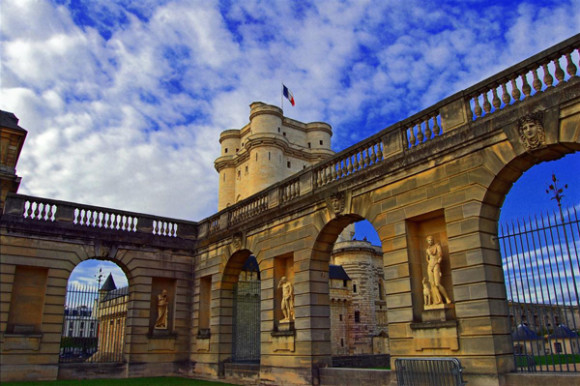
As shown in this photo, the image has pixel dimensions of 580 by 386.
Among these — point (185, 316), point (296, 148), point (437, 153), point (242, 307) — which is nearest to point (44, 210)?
point (185, 316)

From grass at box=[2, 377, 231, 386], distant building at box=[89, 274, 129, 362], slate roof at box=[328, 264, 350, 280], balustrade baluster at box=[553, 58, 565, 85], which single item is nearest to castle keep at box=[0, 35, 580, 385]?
balustrade baluster at box=[553, 58, 565, 85]

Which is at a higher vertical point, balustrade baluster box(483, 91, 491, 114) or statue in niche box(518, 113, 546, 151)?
balustrade baluster box(483, 91, 491, 114)

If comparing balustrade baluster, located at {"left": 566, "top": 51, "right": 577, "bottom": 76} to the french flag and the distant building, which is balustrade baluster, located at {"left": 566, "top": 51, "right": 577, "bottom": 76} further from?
the french flag

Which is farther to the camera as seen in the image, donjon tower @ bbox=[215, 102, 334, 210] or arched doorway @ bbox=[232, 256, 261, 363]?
donjon tower @ bbox=[215, 102, 334, 210]

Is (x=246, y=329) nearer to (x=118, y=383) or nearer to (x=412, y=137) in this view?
(x=118, y=383)

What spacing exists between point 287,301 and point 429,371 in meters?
5.64

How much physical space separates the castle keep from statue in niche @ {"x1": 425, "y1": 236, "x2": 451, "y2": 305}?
1.1 inches

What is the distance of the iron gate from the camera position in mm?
17797

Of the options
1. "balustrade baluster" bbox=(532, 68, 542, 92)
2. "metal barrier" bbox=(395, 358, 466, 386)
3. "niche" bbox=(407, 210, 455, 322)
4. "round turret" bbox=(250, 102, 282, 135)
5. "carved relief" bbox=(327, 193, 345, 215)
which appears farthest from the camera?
"round turret" bbox=(250, 102, 282, 135)

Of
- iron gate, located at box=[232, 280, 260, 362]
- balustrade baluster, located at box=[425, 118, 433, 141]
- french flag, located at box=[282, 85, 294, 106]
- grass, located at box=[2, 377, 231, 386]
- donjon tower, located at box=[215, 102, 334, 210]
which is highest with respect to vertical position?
french flag, located at box=[282, 85, 294, 106]

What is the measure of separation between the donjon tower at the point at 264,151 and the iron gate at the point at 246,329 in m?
29.2

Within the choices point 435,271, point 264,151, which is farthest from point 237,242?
point 264,151

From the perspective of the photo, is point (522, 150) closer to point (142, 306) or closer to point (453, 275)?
point (453, 275)

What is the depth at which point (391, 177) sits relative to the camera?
452 inches
